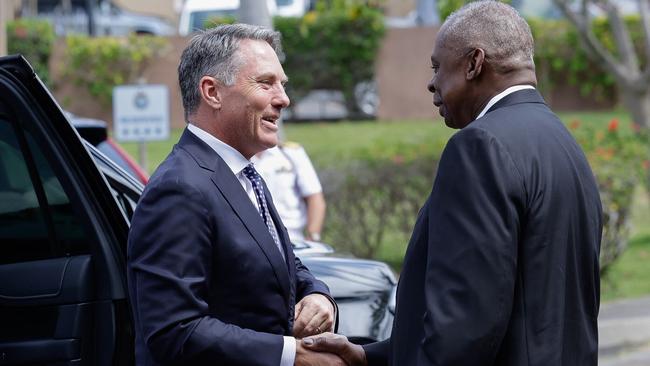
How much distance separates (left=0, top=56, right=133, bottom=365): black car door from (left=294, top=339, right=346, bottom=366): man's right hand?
0.64 meters

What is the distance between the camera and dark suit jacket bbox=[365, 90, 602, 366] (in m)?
2.52

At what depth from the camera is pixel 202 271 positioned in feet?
9.00

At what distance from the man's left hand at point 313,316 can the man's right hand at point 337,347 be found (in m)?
0.08

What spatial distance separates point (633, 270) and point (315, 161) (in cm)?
337

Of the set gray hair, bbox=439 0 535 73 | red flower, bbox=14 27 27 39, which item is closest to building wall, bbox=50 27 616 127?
red flower, bbox=14 27 27 39

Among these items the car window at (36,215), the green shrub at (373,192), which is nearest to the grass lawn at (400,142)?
the green shrub at (373,192)

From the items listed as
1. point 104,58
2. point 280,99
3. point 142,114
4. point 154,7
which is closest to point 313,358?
point 280,99

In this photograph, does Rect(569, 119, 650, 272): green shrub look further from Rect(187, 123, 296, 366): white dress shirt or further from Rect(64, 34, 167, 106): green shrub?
Rect(64, 34, 167, 106): green shrub

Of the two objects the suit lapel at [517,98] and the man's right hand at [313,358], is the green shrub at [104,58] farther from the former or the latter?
the suit lapel at [517,98]

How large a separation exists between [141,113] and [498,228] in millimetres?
7054

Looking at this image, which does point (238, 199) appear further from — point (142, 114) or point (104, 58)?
point (104, 58)

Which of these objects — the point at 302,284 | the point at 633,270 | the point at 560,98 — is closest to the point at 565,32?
the point at 560,98

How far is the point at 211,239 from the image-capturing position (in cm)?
279

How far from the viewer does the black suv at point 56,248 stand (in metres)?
3.19
